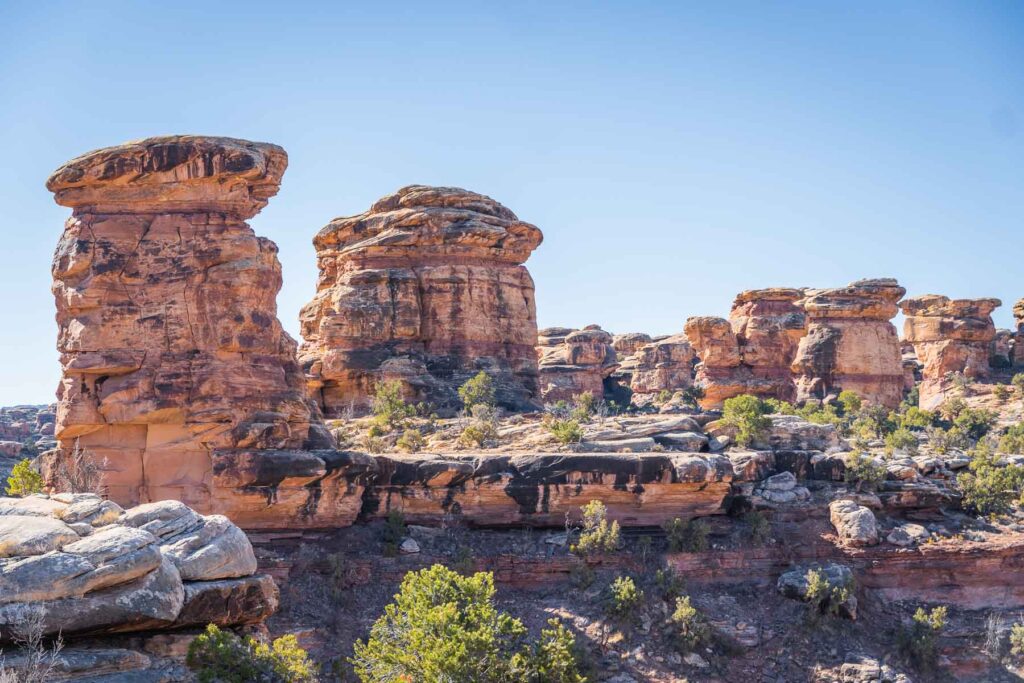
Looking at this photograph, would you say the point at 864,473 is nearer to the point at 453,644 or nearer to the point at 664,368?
the point at 453,644

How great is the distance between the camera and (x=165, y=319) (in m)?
36.3

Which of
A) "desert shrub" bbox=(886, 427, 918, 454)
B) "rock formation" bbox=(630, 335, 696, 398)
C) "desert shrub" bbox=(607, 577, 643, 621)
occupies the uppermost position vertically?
"rock formation" bbox=(630, 335, 696, 398)

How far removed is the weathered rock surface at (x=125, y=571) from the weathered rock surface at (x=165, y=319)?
12119mm

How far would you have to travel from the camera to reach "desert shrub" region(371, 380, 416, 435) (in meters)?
45.9

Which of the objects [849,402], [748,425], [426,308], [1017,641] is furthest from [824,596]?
[849,402]

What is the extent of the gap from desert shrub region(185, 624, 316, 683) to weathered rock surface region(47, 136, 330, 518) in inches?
520

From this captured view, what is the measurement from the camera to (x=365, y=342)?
53000mm

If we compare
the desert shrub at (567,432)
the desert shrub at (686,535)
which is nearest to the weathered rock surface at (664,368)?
the desert shrub at (567,432)

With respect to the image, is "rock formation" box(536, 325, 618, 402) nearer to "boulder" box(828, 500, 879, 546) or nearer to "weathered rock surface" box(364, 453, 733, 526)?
"weathered rock surface" box(364, 453, 733, 526)

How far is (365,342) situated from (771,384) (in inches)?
1369

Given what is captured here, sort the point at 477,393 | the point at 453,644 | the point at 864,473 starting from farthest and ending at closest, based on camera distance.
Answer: the point at 477,393, the point at 864,473, the point at 453,644

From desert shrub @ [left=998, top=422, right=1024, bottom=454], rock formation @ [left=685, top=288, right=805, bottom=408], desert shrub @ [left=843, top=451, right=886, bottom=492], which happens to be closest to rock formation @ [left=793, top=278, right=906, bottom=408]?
rock formation @ [left=685, top=288, right=805, bottom=408]

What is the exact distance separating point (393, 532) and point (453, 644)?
41.3 ft

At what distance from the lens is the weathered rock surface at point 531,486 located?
Answer: 38.6m
